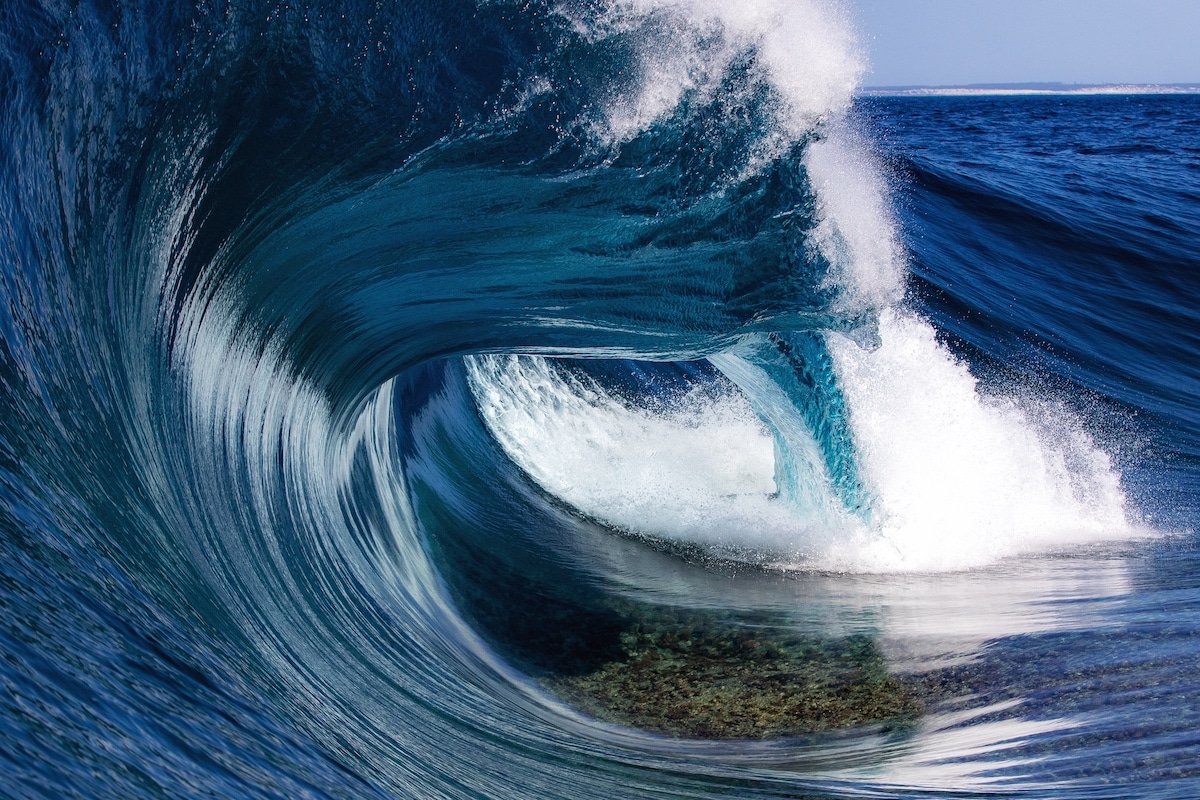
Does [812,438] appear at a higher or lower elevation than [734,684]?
higher

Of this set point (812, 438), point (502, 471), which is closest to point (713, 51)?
point (812, 438)

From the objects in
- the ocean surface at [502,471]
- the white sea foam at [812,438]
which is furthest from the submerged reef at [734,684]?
the white sea foam at [812,438]

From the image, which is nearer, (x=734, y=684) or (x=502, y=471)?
(x=734, y=684)

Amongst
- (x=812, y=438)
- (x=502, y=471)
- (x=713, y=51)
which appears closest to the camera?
(x=713, y=51)

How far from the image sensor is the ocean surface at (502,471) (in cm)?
248

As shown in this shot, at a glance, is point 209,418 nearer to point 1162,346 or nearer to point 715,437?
point 715,437

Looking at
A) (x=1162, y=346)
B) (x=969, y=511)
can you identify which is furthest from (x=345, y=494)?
(x=1162, y=346)

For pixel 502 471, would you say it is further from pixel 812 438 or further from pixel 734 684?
pixel 734 684

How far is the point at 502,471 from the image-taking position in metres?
6.51

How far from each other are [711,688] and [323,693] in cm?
166

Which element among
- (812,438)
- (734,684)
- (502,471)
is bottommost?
(734,684)

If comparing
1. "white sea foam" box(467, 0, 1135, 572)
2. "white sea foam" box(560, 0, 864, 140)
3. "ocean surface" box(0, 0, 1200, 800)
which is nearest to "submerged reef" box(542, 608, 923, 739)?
"ocean surface" box(0, 0, 1200, 800)

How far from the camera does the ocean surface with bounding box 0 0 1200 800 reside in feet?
8.14

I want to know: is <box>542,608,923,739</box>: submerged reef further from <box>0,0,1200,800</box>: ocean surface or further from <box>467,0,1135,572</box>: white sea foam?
<box>467,0,1135,572</box>: white sea foam
